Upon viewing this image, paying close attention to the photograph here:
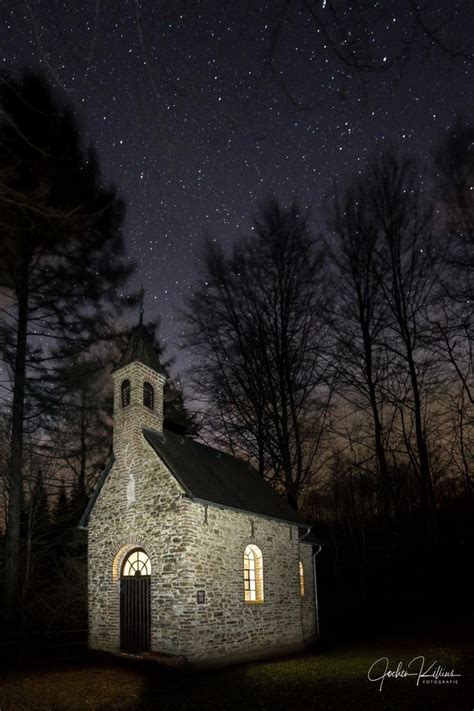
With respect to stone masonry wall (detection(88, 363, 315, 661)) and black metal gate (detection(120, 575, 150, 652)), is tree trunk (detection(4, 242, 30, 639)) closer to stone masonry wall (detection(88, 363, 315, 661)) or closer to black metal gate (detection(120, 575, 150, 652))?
stone masonry wall (detection(88, 363, 315, 661))

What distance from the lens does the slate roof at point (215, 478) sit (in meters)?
13.4

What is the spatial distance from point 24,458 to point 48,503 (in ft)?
15.7

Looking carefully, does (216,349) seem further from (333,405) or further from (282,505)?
(282,505)

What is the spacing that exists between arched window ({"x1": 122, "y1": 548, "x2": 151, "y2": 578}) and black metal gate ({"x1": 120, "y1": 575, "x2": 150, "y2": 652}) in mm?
117

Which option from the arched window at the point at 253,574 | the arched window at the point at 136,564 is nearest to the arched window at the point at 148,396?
Result: the arched window at the point at 136,564

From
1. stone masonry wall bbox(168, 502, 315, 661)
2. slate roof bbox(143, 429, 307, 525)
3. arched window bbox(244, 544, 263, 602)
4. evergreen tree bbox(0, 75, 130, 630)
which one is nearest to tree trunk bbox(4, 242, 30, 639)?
evergreen tree bbox(0, 75, 130, 630)

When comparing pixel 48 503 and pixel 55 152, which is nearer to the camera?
pixel 55 152

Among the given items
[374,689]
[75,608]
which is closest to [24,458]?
[75,608]

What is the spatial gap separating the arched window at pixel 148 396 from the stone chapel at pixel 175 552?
0.03 meters

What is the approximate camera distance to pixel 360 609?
2244 centimetres

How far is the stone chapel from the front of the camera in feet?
40.4

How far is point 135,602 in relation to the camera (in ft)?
43.3

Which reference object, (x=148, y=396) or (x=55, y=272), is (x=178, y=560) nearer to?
(x=148, y=396)

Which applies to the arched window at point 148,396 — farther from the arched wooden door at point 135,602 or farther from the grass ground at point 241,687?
the grass ground at point 241,687
